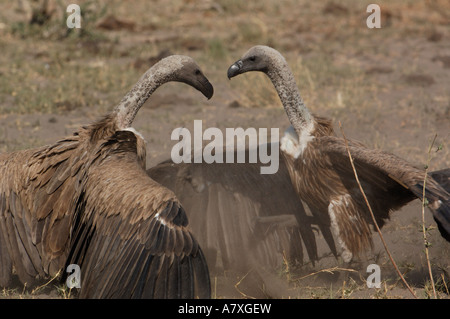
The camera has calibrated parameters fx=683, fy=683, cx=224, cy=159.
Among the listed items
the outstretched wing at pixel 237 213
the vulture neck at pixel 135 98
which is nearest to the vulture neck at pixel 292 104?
the outstretched wing at pixel 237 213

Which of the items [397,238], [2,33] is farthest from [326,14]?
[397,238]

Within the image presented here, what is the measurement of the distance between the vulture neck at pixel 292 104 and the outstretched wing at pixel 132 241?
136 centimetres

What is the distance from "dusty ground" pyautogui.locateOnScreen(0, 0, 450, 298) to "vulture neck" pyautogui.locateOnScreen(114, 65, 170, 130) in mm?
1244

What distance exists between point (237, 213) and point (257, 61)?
1.14m

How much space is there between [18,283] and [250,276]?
5.13 feet

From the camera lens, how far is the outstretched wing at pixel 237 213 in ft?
16.5

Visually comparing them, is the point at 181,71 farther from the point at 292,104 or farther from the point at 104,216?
the point at 104,216

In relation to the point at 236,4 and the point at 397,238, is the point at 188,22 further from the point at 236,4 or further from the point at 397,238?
the point at 397,238

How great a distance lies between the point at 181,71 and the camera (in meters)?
4.99

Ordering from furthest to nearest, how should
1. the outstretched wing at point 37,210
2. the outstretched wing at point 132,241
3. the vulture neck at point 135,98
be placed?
the vulture neck at point 135,98 → the outstretched wing at point 37,210 → the outstretched wing at point 132,241

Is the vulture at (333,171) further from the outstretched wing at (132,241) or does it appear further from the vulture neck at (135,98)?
the outstretched wing at (132,241)

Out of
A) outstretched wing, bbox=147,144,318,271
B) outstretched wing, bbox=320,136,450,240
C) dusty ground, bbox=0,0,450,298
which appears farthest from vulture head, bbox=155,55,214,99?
dusty ground, bbox=0,0,450,298

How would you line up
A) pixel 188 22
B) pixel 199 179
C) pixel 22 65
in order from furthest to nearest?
1. pixel 188 22
2. pixel 22 65
3. pixel 199 179

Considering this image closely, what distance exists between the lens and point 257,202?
5.14 meters
